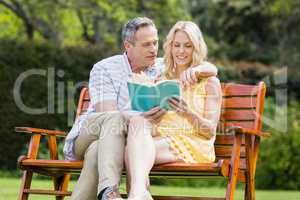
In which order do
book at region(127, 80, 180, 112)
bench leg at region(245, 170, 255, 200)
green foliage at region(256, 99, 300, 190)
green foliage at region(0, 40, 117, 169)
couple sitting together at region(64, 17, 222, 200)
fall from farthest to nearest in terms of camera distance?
1. green foliage at region(0, 40, 117, 169)
2. green foliage at region(256, 99, 300, 190)
3. bench leg at region(245, 170, 255, 200)
4. book at region(127, 80, 180, 112)
5. couple sitting together at region(64, 17, 222, 200)

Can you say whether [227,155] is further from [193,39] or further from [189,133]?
[193,39]

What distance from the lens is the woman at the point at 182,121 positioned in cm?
404

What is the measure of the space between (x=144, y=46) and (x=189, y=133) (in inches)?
24.9

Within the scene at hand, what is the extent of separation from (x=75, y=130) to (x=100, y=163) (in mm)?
536

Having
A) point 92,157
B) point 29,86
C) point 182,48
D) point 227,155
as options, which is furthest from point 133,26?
point 29,86

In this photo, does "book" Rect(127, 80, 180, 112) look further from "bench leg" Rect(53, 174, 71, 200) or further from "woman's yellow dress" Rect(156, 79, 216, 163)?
"bench leg" Rect(53, 174, 71, 200)

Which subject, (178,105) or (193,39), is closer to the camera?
(178,105)

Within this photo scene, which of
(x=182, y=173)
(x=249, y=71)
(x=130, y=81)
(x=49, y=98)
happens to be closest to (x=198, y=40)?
(x=130, y=81)

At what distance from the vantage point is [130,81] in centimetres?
419

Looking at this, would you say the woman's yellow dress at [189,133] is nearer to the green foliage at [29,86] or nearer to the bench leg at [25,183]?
the bench leg at [25,183]

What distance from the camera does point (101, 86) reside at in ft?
14.8

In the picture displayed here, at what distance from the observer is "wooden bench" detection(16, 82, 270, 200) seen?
4078 millimetres

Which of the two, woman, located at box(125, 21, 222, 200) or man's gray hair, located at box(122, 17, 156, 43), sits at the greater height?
man's gray hair, located at box(122, 17, 156, 43)

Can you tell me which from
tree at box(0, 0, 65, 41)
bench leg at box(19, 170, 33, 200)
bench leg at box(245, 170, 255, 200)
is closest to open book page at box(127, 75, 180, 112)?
bench leg at box(245, 170, 255, 200)
